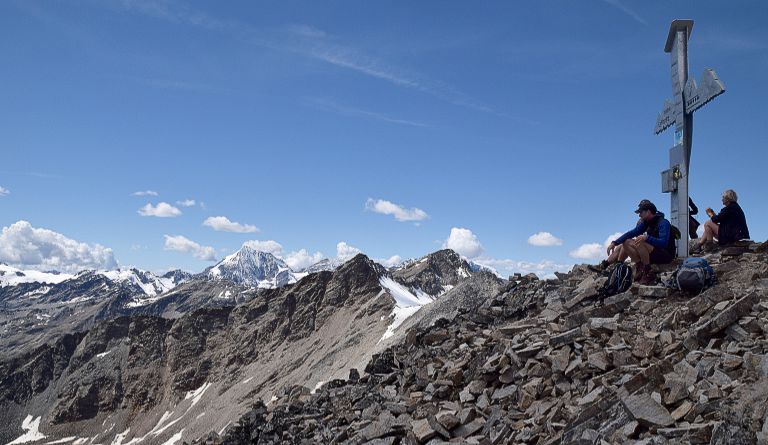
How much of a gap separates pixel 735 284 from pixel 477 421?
23.2ft

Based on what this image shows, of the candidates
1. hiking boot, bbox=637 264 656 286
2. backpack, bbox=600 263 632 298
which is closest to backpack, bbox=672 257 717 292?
hiking boot, bbox=637 264 656 286

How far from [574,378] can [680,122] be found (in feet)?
36.7

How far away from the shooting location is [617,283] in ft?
45.4

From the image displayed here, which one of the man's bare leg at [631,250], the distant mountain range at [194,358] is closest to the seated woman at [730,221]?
the man's bare leg at [631,250]

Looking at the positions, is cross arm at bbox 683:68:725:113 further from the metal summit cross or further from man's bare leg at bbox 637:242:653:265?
man's bare leg at bbox 637:242:653:265

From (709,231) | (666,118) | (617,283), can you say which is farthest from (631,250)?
(666,118)

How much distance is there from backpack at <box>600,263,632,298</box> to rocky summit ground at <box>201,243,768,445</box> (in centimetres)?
35

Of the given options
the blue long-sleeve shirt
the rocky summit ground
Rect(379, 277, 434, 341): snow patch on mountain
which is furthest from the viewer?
Rect(379, 277, 434, 341): snow patch on mountain

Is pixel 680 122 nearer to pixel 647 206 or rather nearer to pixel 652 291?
pixel 647 206

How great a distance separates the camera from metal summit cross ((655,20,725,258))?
1662 centimetres

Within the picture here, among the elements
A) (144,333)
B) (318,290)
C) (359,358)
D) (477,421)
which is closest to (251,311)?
(318,290)

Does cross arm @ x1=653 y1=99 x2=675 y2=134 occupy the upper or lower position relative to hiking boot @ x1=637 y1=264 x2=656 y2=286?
Answer: upper

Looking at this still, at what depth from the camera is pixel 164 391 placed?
406 feet

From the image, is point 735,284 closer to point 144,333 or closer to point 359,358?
point 359,358
